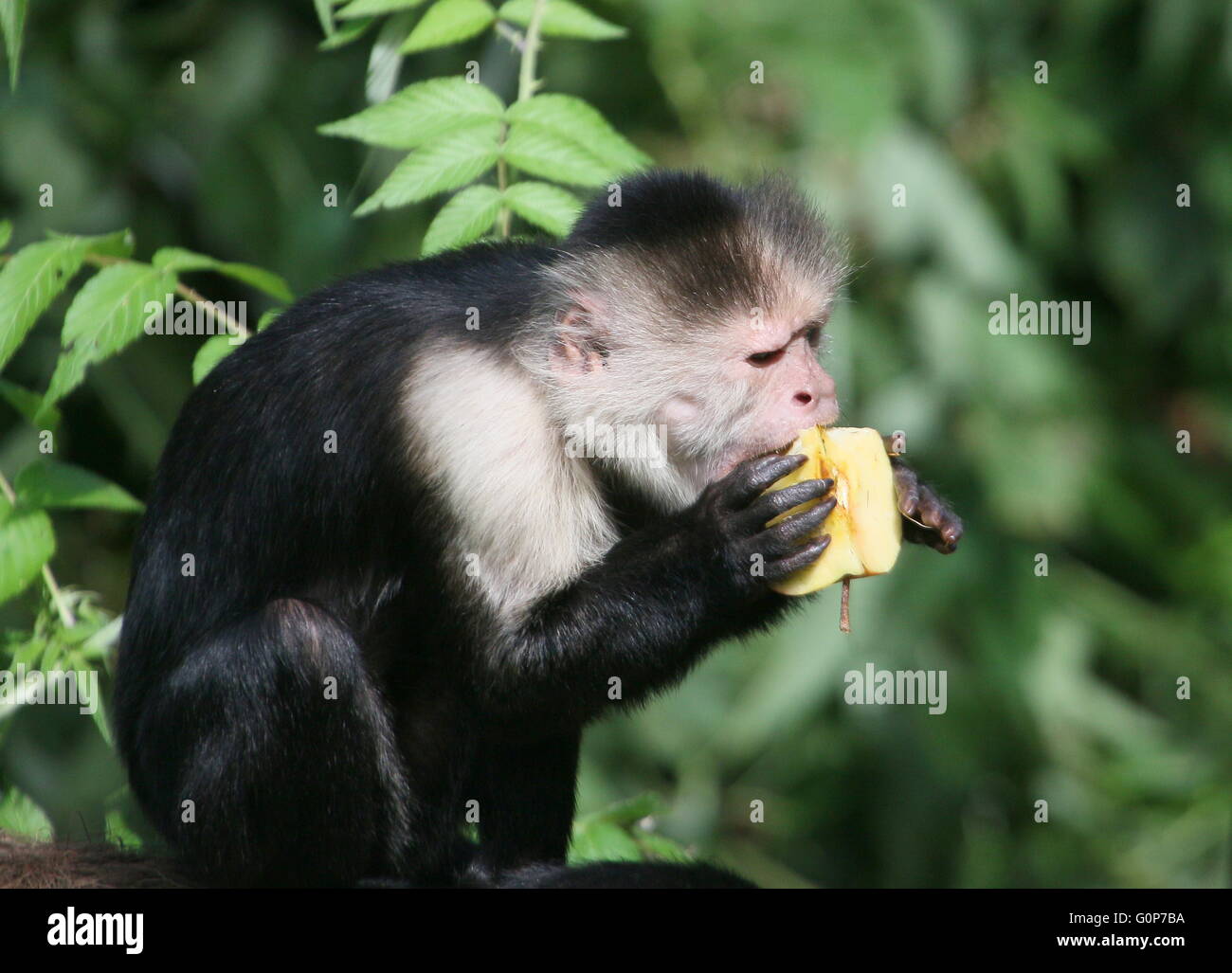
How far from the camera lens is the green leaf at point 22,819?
5090 mm

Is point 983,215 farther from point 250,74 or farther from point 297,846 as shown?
point 297,846

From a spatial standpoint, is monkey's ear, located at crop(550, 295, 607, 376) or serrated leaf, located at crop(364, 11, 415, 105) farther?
serrated leaf, located at crop(364, 11, 415, 105)

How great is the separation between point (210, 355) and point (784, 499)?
2301 mm

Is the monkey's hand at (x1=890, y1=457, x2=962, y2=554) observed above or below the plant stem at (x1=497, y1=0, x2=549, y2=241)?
below

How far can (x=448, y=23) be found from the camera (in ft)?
17.9

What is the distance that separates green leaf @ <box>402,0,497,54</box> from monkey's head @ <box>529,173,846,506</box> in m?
1.07

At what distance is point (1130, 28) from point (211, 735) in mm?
9863

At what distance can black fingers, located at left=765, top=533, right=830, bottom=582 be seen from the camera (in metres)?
4.39

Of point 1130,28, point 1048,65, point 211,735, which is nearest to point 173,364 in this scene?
point 211,735
